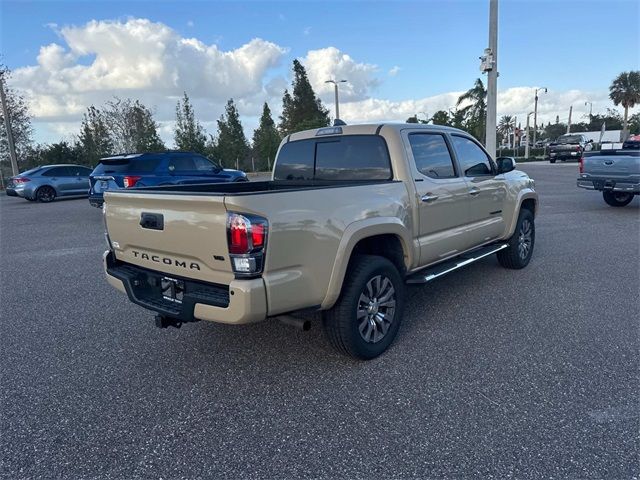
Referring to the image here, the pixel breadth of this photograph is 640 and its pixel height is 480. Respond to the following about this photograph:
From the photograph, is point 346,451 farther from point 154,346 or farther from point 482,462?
point 154,346

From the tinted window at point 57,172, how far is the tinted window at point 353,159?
53.3ft

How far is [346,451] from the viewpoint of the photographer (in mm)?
2479

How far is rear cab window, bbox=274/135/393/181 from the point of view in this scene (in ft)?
13.1

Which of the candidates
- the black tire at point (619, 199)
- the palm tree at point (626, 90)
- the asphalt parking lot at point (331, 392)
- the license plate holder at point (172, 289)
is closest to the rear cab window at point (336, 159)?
the asphalt parking lot at point (331, 392)

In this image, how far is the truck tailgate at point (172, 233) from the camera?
2752 millimetres

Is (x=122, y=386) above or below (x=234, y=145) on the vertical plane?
below

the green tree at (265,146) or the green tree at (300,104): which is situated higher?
the green tree at (300,104)

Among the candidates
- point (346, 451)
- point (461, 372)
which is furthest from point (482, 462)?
point (461, 372)

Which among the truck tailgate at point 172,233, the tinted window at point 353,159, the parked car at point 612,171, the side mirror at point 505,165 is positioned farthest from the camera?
the parked car at point 612,171

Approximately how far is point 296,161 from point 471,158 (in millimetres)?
2027

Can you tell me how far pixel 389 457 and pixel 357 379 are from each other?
84 centimetres

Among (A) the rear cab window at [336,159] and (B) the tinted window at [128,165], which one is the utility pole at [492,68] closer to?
(B) the tinted window at [128,165]

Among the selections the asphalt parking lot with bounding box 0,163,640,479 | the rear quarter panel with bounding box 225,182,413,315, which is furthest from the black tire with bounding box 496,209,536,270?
the rear quarter panel with bounding box 225,182,413,315

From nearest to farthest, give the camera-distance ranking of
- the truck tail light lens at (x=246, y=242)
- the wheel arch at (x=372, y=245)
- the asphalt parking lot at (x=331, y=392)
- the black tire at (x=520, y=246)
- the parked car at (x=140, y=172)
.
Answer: the asphalt parking lot at (x=331, y=392)
the truck tail light lens at (x=246, y=242)
the wheel arch at (x=372, y=245)
the black tire at (x=520, y=246)
the parked car at (x=140, y=172)
